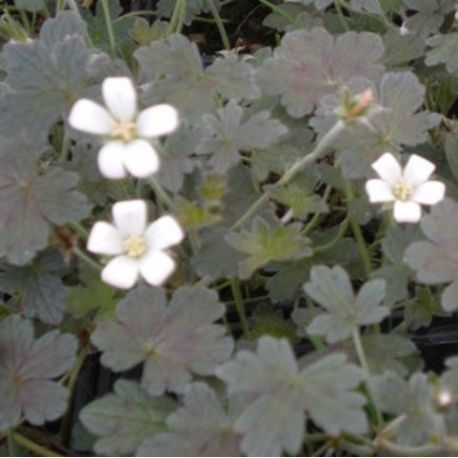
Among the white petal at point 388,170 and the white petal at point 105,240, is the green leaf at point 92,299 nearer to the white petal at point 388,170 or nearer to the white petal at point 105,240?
the white petal at point 105,240

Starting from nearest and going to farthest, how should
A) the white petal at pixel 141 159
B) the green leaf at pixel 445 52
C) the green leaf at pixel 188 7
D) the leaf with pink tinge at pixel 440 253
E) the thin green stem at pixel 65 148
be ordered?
the white petal at pixel 141 159, the leaf with pink tinge at pixel 440 253, the thin green stem at pixel 65 148, the green leaf at pixel 445 52, the green leaf at pixel 188 7

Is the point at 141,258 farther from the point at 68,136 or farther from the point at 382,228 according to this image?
the point at 382,228

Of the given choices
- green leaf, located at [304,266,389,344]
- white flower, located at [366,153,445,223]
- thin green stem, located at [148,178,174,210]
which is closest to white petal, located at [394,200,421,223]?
white flower, located at [366,153,445,223]

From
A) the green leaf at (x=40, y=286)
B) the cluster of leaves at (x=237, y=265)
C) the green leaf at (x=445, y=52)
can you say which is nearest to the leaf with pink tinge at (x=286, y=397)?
the cluster of leaves at (x=237, y=265)

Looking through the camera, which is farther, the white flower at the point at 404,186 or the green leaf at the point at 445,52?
the green leaf at the point at 445,52

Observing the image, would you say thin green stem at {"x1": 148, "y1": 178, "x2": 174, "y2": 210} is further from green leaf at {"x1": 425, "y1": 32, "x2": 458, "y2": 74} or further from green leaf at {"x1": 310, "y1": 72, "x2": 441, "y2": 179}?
green leaf at {"x1": 425, "y1": 32, "x2": 458, "y2": 74}

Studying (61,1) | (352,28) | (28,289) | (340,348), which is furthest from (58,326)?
(352,28)

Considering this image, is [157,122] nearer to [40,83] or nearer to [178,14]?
[40,83]
